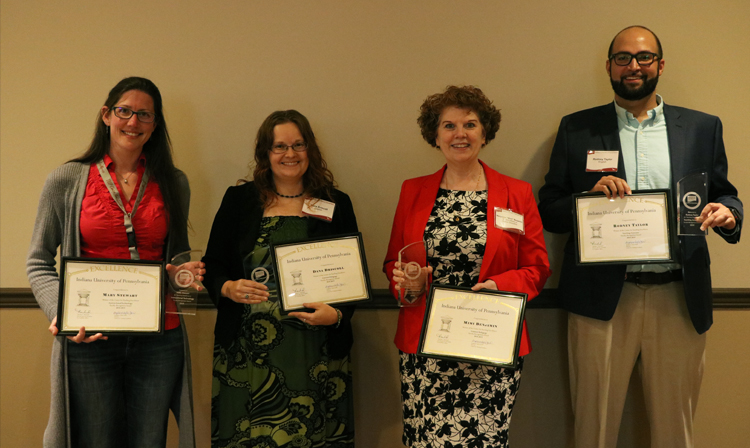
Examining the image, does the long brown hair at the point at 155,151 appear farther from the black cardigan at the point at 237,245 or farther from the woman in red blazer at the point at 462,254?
the woman in red blazer at the point at 462,254

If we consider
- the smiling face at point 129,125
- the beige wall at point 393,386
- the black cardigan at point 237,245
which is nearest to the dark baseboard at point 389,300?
the beige wall at point 393,386

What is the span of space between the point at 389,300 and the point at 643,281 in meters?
1.22

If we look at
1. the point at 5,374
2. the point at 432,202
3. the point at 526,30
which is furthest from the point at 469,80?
the point at 5,374

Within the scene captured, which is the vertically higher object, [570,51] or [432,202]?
[570,51]

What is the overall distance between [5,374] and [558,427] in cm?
300

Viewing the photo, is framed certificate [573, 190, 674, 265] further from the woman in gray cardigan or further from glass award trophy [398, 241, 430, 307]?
the woman in gray cardigan

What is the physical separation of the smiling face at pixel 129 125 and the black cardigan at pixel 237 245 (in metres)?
0.43

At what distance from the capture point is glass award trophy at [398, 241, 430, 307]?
2111mm

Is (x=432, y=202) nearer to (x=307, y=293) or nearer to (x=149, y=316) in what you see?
(x=307, y=293)

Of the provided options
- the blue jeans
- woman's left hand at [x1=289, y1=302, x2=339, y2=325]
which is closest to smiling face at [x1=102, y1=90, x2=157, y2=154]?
the blue jeans

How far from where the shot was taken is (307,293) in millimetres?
2088

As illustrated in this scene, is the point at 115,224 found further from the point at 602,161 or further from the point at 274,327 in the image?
the point at 602,161

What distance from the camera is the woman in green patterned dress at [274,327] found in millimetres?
2180

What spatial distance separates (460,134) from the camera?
222cm
